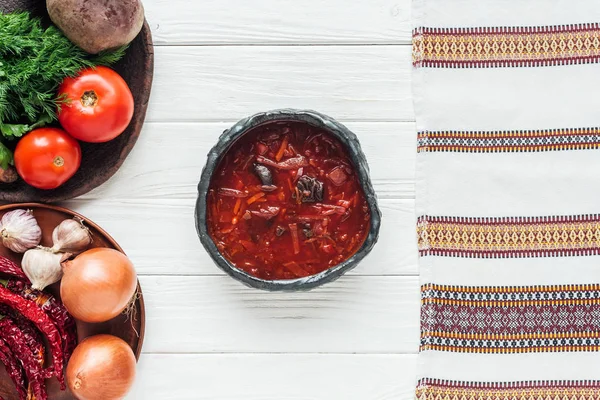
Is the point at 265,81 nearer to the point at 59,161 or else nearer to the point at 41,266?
the point at 59,161

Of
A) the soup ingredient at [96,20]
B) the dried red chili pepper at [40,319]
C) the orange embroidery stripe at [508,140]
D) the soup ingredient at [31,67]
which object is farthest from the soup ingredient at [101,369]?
the orange embroidery stripe at [508,140]

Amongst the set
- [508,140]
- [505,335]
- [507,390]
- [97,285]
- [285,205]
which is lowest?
[507,390]

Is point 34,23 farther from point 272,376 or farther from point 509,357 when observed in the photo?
point 509,357

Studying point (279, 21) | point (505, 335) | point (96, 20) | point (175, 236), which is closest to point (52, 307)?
point (175, 236)

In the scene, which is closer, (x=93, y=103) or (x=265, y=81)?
(x=93, y=103)

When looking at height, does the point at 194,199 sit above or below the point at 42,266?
above

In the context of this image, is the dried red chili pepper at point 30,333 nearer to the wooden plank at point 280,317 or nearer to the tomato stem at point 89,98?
the wooden plank at point 280,317
